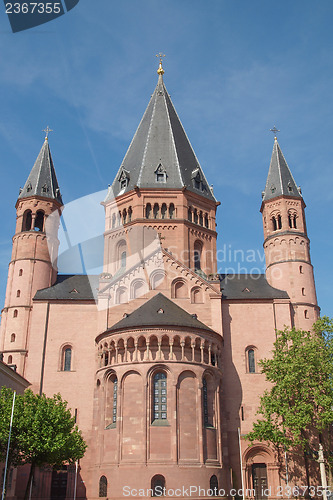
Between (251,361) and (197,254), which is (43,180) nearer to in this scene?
(197,254)

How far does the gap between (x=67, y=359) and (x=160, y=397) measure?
12.0 meters

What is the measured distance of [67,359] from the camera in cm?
4700

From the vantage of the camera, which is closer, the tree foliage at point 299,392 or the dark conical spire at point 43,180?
the tree foliage at point 299,392

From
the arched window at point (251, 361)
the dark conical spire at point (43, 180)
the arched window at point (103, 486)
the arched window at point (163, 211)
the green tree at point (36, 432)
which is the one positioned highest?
the dark conical spire at point (43, 180)

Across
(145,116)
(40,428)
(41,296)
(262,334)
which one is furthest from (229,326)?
(145,116)

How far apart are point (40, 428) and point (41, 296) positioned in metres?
18.4

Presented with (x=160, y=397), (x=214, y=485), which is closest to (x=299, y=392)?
(x=214, y=485)

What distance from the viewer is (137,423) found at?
37.6 m

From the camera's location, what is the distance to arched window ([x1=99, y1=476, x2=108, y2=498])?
3735cm

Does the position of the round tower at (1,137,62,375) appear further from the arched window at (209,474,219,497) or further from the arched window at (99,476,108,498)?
the arched window at (209,474,219,497)

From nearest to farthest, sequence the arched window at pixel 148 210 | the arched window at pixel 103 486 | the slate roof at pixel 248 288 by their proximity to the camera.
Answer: the arched window at pixel 103 486 < the slate roof at pixel 248 288 < the arched window at pixel 148 210

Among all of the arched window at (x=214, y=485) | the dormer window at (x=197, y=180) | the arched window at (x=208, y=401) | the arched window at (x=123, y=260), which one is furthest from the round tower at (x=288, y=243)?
the arched window at (x=214, y=485)

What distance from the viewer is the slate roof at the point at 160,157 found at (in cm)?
5594

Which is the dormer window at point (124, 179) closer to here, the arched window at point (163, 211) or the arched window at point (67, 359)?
the arched window at point (163, 211)
